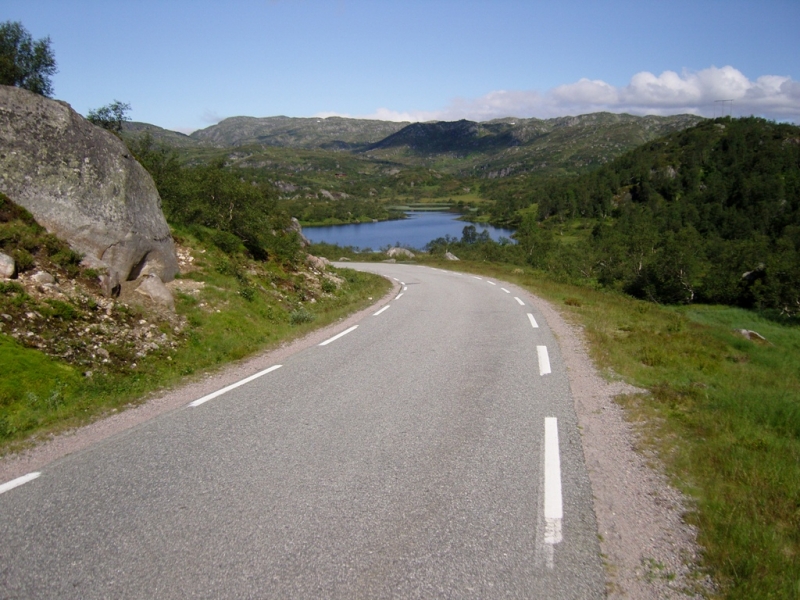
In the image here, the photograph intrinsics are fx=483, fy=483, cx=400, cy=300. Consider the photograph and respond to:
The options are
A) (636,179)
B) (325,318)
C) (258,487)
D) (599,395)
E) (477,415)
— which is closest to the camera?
(258,487)

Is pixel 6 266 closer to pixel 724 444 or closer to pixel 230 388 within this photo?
pixel 230 388

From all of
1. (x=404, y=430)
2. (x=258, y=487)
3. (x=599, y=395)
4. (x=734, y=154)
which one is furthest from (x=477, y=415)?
(x=734, y=154)

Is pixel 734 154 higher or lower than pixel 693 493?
higher

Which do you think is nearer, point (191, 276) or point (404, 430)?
point (404, 430)

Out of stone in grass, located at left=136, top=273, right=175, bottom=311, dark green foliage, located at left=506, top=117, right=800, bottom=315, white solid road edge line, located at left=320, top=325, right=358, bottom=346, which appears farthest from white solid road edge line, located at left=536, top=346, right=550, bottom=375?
dark green foliage, located at left=506, top=117, right=800, bottom=315

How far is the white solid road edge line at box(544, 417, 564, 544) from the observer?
387 cm

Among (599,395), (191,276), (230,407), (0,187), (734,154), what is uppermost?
(734,154)

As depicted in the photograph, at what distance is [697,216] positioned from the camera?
111688 mm

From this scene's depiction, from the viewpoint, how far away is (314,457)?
512 cm

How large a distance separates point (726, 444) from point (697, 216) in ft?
414

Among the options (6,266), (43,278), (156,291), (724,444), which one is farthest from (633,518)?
(156,291)

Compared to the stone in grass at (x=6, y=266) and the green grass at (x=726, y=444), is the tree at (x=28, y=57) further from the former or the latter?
the green grass at (x=726, y=444)

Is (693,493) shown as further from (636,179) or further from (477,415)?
(636,179)

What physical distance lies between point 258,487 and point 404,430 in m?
1.94
